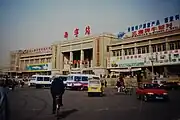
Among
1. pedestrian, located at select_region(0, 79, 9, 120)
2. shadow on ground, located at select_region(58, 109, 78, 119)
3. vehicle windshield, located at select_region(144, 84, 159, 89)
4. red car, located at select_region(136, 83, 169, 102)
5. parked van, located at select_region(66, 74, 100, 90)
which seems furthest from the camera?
parked van, located at select_region(66, 74, 100, 90)

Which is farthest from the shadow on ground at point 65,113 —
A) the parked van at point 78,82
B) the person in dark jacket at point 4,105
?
the parked van at point 78,82

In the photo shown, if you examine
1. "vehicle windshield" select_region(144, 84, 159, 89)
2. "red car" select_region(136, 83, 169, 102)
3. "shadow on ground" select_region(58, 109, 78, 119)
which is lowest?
"shadow on ground" select_region(58, 109, 78, 119)

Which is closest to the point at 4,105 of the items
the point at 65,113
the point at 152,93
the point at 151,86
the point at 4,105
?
the point at 4,105

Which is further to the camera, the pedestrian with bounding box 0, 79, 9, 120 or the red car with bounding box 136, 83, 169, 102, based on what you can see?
the red car with bounding box 136, 83, 169, 102

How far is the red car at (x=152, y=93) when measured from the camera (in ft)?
13.4

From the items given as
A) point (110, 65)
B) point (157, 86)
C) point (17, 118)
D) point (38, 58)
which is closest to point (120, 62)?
point (110, 65)

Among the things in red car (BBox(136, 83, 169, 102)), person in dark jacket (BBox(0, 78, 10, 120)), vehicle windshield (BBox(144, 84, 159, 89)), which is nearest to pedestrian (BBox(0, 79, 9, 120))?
person in dark jacket (BBox(0, 78, 10, 120))

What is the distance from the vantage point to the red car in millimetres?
4070

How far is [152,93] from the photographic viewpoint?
14.1ft

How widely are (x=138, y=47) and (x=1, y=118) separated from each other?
39.1 ft

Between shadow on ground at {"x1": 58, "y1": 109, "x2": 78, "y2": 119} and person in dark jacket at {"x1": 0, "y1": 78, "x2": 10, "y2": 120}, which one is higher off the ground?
person in dark jacket at {"x1": 0, "y1": 78, "x2": 10, "y2": 120}

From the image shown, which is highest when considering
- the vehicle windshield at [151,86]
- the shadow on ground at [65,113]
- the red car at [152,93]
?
the vehicle windshield at [151,86]

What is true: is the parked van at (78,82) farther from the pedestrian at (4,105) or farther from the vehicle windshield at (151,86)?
the pedestrian at (4,105)

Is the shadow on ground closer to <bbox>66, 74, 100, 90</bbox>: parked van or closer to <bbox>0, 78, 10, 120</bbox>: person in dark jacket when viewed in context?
<bbox>0, 78, 10, 120</bbox>: person in dark jacket
